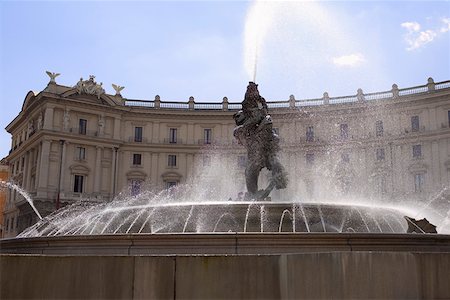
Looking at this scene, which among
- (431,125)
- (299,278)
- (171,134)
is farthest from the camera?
(171,134)

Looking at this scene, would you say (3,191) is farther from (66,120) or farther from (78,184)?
(66,120)

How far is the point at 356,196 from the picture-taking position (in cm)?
4788

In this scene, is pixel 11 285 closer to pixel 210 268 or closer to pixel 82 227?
pixel 210 268

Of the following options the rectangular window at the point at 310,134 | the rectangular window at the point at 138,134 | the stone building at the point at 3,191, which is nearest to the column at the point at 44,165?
the rectangular window at the point at 138,134

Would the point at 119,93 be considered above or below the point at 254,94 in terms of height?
above

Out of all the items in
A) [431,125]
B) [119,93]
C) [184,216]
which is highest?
[119,93]

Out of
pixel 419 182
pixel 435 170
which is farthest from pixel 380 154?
pixel 435 170

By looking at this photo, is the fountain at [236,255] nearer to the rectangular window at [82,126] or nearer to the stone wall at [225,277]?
the stone wall at [225,277]

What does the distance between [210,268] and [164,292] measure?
0.49 meters

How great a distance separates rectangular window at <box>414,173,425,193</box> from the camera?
51.1m

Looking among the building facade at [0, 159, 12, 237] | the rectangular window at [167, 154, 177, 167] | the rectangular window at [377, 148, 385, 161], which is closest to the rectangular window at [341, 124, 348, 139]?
the rectangular window at [377, 148, 385, 161]

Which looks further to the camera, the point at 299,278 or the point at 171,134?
the point at 171,134

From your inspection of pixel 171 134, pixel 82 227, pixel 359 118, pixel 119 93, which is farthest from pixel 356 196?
pixel 82 227

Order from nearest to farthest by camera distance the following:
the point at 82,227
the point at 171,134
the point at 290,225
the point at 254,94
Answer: the point at 290,225
the point at 82,227
the point at 254,94
the point at 171,134
